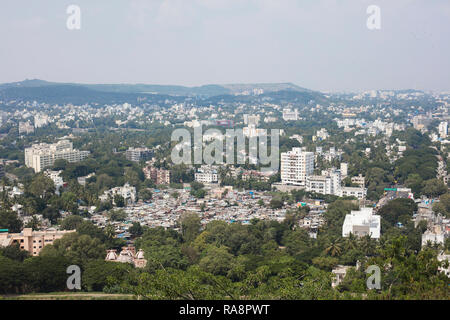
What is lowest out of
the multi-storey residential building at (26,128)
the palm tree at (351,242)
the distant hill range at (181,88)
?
the palm tree at (351,242)

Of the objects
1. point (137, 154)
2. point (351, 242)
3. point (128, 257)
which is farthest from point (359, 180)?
point (137, 154)

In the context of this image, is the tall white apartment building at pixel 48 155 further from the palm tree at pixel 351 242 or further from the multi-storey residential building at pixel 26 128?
the palm tree at pixel 351 242

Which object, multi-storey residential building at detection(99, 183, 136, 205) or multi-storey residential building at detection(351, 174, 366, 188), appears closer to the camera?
multi-storey residential building at detection(99, 183, 136, 205)

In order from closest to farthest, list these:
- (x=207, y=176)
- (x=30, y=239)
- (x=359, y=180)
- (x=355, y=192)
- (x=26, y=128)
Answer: (x=30, y=239) → (x=355, y=192) → (x=359, y=180) → (x=207, y=176) → (x=26, y=128)

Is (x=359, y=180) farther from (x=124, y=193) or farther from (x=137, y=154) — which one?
(x=137, y=154)

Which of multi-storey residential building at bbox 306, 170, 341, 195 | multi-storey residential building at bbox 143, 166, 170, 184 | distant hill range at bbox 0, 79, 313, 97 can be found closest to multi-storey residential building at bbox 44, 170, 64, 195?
multi-storey residential building at bbox 143, 166, 170, 184

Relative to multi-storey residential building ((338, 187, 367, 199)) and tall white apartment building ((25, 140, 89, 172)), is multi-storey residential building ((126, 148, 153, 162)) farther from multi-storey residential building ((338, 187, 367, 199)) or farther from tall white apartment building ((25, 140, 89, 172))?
multi-storey residential building ((338, 187, 367, 199))

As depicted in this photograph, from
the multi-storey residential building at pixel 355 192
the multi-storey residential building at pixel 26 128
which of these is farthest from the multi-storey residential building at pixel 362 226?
the multi-storey residential building at pixel 26 128
